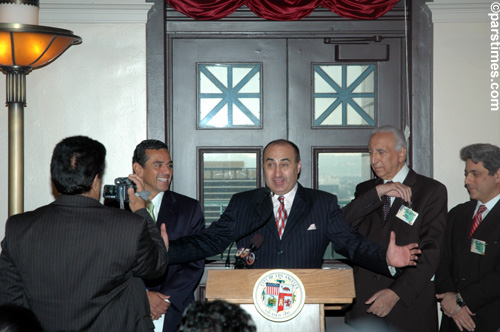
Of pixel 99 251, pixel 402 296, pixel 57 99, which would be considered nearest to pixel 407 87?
pixel 402 296

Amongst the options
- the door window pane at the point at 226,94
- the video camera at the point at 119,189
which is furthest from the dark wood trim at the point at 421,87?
the video camera at the point at 119,189

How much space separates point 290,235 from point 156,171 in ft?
3.52

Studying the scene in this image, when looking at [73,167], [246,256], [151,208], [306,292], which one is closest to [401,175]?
[246,256]

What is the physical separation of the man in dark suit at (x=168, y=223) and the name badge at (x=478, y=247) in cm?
176

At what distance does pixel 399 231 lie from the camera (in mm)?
3832

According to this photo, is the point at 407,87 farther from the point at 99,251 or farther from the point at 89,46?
the point at 99,251

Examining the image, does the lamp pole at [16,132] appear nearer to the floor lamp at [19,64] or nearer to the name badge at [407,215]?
the floor lamp at [19,64]

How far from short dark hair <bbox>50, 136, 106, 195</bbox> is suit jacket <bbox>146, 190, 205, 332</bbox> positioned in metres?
1.24

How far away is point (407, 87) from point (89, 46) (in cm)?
245

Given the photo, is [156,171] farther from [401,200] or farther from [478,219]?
[478,219]

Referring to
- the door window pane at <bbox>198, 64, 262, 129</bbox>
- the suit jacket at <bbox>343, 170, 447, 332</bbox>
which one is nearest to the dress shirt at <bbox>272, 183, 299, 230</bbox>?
the suit jacket at <bbox>343, 170, 447, 332</bbox>

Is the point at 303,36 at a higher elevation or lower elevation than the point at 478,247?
higher

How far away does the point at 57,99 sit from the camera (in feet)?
15.1

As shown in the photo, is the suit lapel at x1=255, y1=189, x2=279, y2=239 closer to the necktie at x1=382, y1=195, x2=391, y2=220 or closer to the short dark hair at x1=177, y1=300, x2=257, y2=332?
the necktie at x1=382, y1=195, x2=391, y2=220
